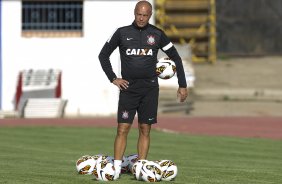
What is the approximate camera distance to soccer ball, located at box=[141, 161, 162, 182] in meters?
12.3

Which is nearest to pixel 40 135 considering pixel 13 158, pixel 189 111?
pixel 13 158

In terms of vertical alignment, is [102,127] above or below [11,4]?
below

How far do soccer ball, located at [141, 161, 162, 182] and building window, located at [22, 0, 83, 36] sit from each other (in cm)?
2208

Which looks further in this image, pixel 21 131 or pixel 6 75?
pixel 6 75

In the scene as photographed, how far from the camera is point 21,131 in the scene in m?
25.2

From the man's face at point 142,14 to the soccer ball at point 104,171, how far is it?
5.85 ft

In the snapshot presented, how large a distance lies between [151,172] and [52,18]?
22.6m

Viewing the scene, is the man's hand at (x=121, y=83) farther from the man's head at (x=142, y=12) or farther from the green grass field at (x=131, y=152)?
the green grass field at (x=131, y=152)

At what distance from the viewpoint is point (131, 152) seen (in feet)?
61.2

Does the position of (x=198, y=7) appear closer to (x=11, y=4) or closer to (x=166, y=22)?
(x=166, y=22)

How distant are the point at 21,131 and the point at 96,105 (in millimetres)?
9013

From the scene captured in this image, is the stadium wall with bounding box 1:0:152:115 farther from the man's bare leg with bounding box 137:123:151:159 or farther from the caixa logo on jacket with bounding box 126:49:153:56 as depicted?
the caixa logo on jacket with bounding box 126:49:153:56

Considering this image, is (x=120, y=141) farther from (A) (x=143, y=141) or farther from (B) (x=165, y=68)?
(B) (x=165, y=68)

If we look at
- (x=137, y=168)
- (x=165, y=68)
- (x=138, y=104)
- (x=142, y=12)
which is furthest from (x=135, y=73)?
(x=137, y=168)
